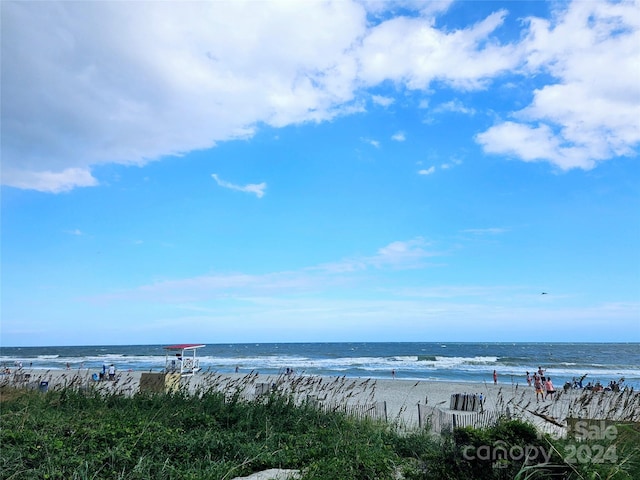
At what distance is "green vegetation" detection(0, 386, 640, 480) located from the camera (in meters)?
4.62

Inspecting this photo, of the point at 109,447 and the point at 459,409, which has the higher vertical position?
the point at 109,447

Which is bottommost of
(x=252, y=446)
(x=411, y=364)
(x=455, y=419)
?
(x=411, y=364)

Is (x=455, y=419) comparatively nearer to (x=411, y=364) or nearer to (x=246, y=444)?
(x=246, y=444)

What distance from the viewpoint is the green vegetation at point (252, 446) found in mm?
4621

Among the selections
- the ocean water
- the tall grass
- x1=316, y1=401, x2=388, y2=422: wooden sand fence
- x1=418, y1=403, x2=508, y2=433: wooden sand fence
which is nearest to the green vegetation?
the tall grass

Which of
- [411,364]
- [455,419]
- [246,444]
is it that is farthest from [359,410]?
[411,364]

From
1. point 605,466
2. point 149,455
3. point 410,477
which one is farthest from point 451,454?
point 149,455

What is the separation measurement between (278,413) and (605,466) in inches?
205

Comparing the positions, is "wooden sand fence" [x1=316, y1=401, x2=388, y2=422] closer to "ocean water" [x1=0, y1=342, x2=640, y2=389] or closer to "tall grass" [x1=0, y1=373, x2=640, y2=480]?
"tall grass" [x1=0, y1=373, x2=640, y2=480]

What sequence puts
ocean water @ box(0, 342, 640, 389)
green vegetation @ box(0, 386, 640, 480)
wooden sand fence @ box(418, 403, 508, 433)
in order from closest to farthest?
green vegetation @ box(0, 386, 640, 480) → wooden sand fence @ box(418, 403, 508, 433) → ocean water @ box(0, 342, 640, 389)

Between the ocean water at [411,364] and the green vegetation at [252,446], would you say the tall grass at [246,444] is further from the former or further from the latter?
the ocean water at [411,364]

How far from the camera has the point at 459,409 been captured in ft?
44.9

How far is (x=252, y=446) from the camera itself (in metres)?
6.21

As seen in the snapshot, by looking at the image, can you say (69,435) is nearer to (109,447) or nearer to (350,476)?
(109,447)
